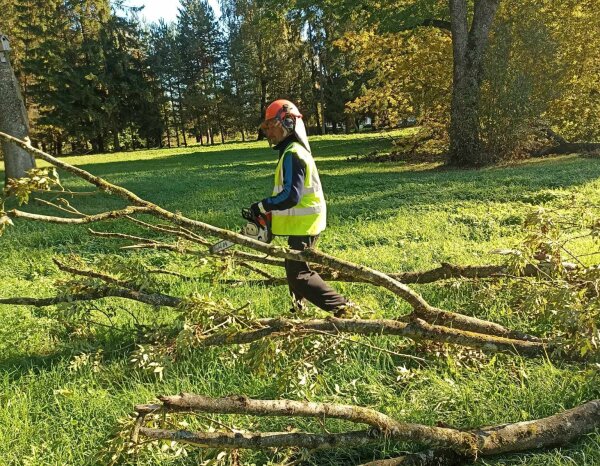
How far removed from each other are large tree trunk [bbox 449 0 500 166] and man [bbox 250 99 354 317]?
41.3 feet

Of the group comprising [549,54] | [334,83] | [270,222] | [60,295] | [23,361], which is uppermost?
[334,83]

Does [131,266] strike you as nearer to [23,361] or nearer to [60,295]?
[60,295]

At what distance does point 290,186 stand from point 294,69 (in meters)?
45.3

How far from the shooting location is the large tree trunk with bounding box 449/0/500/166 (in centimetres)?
1459

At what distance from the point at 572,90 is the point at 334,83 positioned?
108ft

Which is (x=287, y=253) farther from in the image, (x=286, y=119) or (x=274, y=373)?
(x=286, y=119)

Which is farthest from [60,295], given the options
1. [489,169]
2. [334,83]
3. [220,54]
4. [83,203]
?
[220,54]

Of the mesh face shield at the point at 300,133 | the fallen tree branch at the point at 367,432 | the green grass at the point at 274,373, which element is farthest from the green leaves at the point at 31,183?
the mesh face shield at the point at 300,133

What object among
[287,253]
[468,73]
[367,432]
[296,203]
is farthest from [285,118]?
[468,73]

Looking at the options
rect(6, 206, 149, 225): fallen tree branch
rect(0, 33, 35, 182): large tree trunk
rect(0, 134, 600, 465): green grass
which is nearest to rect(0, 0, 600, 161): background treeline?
rect(0, 33, 35, 182): large tree trunk

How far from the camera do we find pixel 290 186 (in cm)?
362

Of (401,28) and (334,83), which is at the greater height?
(334,83)

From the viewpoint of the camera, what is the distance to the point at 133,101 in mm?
46750

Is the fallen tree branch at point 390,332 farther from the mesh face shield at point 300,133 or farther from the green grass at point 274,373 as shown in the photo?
the mesh face shield at point 300,133
